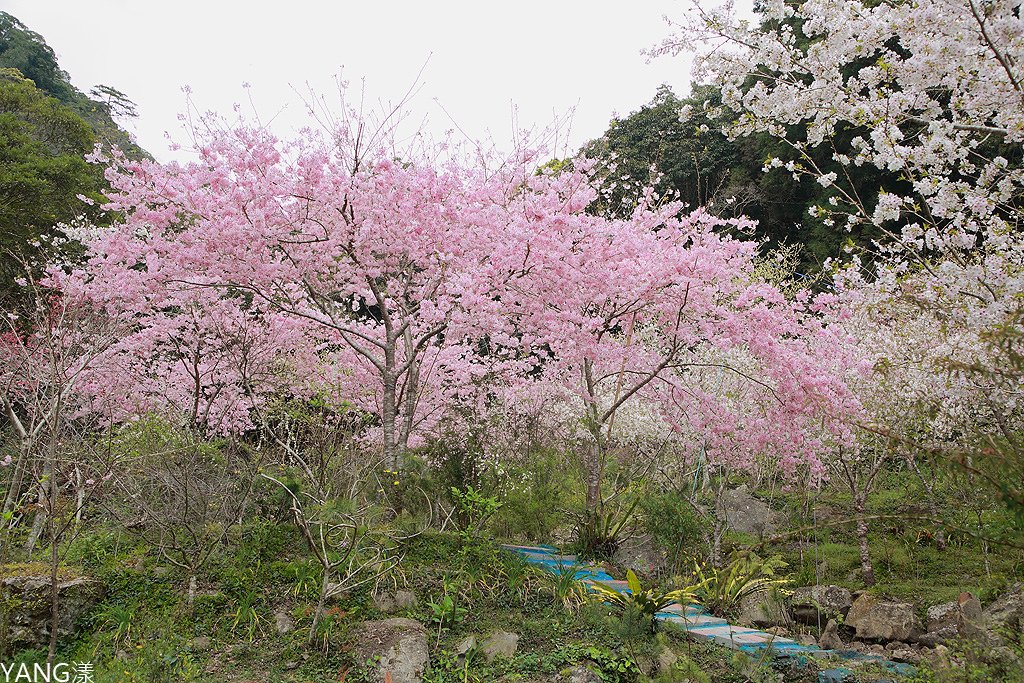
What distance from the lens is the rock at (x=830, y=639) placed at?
573cm

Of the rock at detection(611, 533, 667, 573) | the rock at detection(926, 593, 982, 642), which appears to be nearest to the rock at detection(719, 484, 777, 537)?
the rock at detection(611, 533, 667, 573)

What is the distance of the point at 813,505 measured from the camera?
29.2ft

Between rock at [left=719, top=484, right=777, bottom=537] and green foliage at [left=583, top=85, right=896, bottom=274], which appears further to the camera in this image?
green foliage at [left=583, top=85, right=896, bottom=274]

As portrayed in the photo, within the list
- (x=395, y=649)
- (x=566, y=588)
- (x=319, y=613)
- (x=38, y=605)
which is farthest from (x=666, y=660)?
(x=38, y=605)

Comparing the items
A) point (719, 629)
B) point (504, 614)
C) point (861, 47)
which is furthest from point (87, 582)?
point (861, 47)

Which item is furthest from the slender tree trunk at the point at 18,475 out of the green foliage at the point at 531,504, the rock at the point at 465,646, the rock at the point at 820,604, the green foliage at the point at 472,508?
the rock at the point at 820,604

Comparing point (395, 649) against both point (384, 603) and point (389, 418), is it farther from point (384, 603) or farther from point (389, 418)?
point (389, 418)

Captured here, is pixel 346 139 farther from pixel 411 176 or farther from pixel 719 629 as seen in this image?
pixel 719 629

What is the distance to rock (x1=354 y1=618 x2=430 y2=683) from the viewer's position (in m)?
4.15

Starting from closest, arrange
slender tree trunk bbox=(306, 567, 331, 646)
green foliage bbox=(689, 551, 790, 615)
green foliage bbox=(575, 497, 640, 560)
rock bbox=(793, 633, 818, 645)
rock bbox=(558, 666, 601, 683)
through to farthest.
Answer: rock bbox=(558, 666, 601, 683) → slender tree trunk bbox=(306, 567, 331, 646) → rock bbox=(793, 633, 818, 645) → green foliage bbox=(689, 551, 790, 615) → green foliage bbox=(575, 497, 640, 560)

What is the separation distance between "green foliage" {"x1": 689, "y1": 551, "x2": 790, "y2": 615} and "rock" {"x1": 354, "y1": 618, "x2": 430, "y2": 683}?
2.97 metres

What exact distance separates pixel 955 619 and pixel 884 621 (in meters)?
0.60

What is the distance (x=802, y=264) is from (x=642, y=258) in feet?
46.8

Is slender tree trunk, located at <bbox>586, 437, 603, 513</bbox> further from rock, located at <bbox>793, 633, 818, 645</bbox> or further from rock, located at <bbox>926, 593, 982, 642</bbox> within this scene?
rock, located at <bbox>926, 593, 982, 642</bbox>
